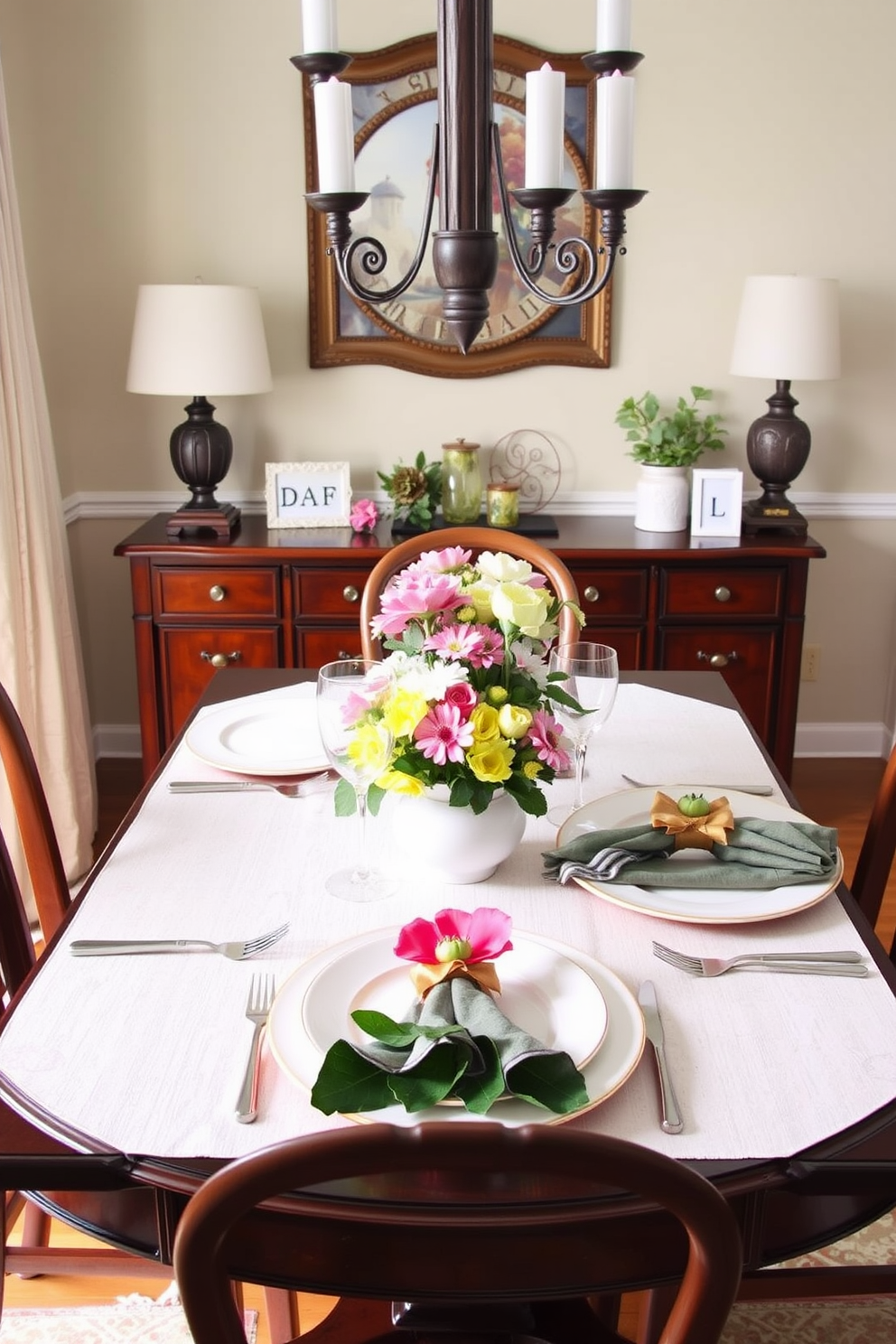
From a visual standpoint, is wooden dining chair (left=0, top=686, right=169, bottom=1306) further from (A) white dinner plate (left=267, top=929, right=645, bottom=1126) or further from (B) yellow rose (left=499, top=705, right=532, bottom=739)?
(B) yellow rose (left=499, top=705, right=532, bottom=739)

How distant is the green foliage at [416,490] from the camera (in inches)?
132

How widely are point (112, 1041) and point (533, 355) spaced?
270cm

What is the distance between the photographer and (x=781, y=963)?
1.29m

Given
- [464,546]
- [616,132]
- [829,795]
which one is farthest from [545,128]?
[829,795]

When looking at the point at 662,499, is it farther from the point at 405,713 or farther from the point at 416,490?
the point at 405,713

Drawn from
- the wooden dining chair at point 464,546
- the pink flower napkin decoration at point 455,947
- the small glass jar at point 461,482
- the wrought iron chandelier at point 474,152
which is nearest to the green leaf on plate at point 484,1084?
the pink flower napkin decoration at point 455,947

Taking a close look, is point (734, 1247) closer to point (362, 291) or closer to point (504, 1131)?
point (504, 1131)

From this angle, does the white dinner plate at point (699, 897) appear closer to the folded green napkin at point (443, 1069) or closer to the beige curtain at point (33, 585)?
the folded green napkin at point (443, 1069)

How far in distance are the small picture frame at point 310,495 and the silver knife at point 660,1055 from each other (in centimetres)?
230

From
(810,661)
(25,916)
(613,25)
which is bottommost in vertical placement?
(810,661)

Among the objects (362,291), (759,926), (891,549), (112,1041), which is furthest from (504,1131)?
(891,549)

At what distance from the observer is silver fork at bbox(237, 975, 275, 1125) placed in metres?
1.05

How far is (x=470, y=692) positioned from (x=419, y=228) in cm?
242

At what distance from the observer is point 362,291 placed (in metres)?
1.51
